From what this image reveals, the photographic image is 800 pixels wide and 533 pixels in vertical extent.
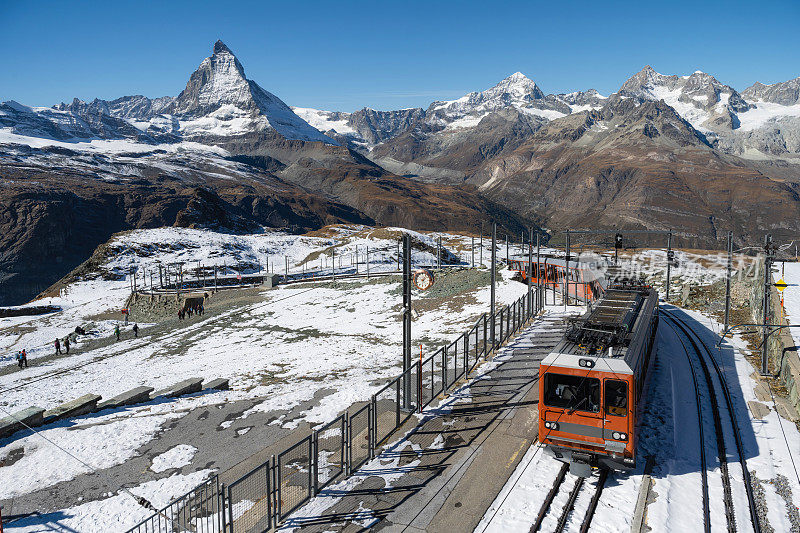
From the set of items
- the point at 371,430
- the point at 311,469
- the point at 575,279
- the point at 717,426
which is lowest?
the point at 717,426

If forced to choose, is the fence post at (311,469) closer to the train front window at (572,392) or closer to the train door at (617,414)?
the train front window at (572,392)

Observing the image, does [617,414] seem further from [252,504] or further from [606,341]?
[252,504]

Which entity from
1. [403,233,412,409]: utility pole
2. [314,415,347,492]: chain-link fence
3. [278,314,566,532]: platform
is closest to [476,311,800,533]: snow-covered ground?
[278,314,566,532]: platform

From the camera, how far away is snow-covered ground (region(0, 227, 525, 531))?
48.6ft

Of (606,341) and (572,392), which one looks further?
(606,341)

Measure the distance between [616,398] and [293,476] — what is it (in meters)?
8.72

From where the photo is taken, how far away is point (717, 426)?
51.7 feet

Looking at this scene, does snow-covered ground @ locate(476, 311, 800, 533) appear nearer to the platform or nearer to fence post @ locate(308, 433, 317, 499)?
the platform

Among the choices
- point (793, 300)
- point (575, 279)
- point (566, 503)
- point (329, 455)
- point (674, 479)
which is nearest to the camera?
point (566, 503)

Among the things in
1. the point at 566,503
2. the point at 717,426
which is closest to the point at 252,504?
the point at 566,503

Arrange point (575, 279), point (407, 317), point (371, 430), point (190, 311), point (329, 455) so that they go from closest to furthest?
1. point (371, 430)
2. point (329, 455)
3. point (407, 317)
4. point (575, 279)
5. point (190, 311)

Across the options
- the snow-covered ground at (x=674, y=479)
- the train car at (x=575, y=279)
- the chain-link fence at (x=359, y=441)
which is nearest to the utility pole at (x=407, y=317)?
the chain-link fence at (x=359, y=441)

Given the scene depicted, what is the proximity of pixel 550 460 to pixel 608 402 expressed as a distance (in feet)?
9.90

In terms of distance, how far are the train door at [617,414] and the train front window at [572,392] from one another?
9.1 inches
